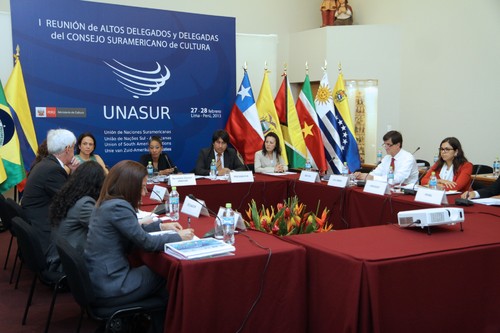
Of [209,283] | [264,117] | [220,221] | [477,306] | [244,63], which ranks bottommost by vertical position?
[477,306]

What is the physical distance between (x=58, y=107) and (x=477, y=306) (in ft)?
15.8

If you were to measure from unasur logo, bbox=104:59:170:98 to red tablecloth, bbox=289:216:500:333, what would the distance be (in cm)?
421

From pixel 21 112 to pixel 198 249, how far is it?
401 cm

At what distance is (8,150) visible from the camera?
5281mm

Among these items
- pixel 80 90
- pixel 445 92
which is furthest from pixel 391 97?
pixel 80 90

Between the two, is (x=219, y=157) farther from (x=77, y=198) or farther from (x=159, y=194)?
(x=77, y=198)

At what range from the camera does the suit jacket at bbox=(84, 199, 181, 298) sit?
2326mm

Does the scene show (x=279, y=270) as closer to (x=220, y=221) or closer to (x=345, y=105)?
(x=220, y=221)

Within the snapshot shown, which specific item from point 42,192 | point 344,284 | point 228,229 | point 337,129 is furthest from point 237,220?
point 337,129

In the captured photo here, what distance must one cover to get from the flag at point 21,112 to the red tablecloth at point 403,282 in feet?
13.0

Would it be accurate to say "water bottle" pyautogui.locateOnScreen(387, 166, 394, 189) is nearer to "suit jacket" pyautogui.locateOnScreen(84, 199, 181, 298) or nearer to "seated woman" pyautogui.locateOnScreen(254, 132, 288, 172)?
"seated woman" pyautogui.locateOnScreen(254, 132, 288, 172)

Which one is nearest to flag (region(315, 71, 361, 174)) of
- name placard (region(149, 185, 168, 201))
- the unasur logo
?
the unasur logo

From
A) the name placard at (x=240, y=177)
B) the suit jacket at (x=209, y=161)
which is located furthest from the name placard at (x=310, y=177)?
the suit jacket at (x=209, y=161)

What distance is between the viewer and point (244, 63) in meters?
7.36
